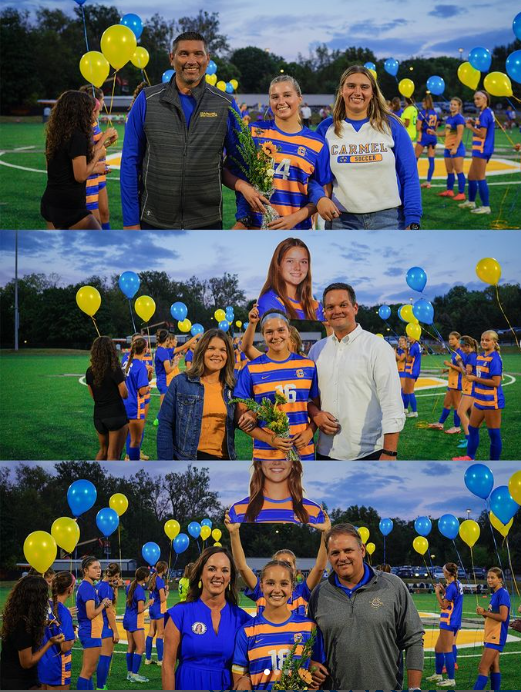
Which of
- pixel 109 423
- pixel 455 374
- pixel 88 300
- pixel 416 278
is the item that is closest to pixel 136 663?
pixel 109 423

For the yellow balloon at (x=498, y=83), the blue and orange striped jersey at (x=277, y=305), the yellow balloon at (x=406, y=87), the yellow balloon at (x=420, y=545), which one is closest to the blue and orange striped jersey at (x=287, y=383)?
the blue and orange striped jersey at (x=277, y=305)

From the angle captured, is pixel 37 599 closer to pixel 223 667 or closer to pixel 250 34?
pixel 223 667

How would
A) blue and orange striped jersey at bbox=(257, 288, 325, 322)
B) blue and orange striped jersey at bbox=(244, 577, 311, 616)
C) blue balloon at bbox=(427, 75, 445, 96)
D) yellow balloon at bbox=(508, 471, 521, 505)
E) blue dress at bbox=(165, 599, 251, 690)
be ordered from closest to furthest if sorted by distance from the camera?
blue dress at bbox=(165, 599, 251, 690) → blue and orange striped jersey at bbox=(244, 577, 311, 616) → yellow balloon at bbox=(508, 471, 521, 505) → blue and orange striped jersey at bbox=(257, 288, 325, 322) → blue balloon at bbox=(427, 75, 445, 96)

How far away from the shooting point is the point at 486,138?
786cm

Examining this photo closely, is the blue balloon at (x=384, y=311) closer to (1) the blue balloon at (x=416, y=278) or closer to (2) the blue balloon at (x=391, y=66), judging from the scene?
(1) the blue balloon at (x=416, y=278)

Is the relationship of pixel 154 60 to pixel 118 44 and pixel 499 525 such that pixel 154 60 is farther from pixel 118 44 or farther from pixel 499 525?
pixel 499 525

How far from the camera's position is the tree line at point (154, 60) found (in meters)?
8.55

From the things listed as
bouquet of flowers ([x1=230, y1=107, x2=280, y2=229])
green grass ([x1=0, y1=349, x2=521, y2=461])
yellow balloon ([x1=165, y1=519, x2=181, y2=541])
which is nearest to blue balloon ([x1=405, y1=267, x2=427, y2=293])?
green grass ([x1=0, y1=349, x2=521, y2=461])

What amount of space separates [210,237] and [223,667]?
2554 millimetres

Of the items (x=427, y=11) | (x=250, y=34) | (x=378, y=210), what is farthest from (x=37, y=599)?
(x=427, y=11)

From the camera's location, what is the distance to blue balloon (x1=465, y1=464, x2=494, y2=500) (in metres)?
6.25

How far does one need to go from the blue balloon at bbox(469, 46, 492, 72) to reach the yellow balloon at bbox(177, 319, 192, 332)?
2.54 metres

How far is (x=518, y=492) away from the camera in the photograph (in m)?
5.63

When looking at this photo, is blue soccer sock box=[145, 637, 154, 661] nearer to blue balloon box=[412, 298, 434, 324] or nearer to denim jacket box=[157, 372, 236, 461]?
denim jacket box=[157, 372, 236, 461]
